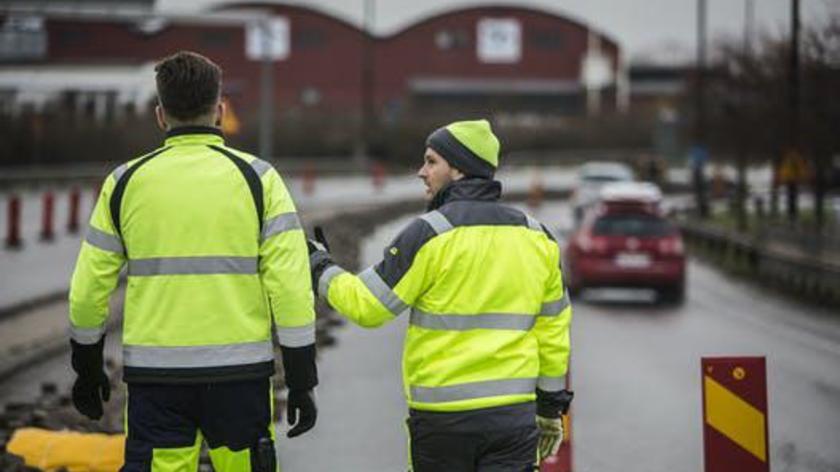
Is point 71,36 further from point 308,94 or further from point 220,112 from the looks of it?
point 220,112

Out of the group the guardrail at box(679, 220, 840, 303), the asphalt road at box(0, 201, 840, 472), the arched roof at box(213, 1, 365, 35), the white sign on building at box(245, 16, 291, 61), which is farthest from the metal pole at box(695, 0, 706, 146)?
the arched roof at box(213, 1, 365, 35)

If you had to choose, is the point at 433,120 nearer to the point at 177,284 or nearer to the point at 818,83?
the point at 818,83

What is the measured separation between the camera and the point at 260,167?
17.7 feet

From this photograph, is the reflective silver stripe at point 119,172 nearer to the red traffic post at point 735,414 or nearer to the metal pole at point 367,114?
the red traffic post at point 735,414

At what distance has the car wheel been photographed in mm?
23605

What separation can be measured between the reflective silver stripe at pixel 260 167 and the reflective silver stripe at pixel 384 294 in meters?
0.53

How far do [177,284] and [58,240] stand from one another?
1067 inches

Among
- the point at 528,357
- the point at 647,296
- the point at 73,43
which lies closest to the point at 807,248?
the point at 647,296

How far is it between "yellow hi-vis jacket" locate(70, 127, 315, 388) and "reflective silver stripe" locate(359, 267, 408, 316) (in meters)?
0.29

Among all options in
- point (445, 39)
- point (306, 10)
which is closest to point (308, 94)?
point (306, 10)

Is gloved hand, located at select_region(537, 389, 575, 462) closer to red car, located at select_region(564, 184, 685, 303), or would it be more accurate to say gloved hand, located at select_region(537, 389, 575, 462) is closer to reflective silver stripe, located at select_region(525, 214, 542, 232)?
reflective silver stripe, located at select_region(525, 214, 542, 232)

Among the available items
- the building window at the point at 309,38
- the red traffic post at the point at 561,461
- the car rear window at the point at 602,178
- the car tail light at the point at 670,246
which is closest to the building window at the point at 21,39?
the car tail light at the point at 670,246

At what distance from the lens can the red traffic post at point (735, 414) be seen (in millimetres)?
6941

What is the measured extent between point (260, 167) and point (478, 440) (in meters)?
1.15
